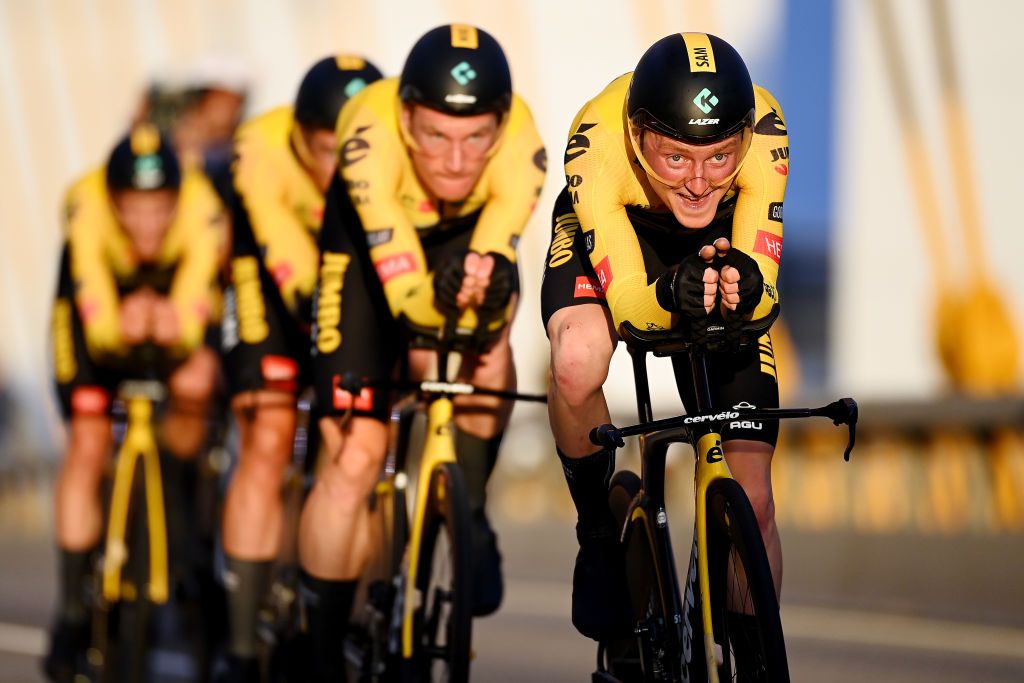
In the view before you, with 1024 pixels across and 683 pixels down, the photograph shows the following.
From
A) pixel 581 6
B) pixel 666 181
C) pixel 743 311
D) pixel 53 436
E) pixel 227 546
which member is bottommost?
pixel 53 436

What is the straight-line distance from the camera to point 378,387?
606 centimetres

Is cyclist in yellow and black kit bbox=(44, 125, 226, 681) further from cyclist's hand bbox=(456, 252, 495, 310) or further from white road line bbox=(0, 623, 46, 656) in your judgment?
cyclist's hand bbox=(456, 252, 495, 310)

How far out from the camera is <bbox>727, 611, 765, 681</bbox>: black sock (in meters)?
4.63

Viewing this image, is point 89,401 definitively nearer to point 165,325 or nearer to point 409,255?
point 165,325

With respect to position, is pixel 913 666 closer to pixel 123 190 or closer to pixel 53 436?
pixel 123 190

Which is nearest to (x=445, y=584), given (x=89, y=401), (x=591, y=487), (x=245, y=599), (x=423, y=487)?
(x=423, y=487)

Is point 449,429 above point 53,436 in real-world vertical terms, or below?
above

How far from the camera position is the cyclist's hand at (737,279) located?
470cm

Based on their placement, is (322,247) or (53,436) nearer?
(322,247)

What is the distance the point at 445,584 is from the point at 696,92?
1.75 meters

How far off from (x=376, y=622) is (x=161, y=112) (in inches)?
325

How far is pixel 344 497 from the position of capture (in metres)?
6.46

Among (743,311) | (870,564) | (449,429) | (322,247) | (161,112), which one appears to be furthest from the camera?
(161,112)

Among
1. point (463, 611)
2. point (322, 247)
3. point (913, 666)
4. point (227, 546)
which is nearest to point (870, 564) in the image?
point (913, 666)
